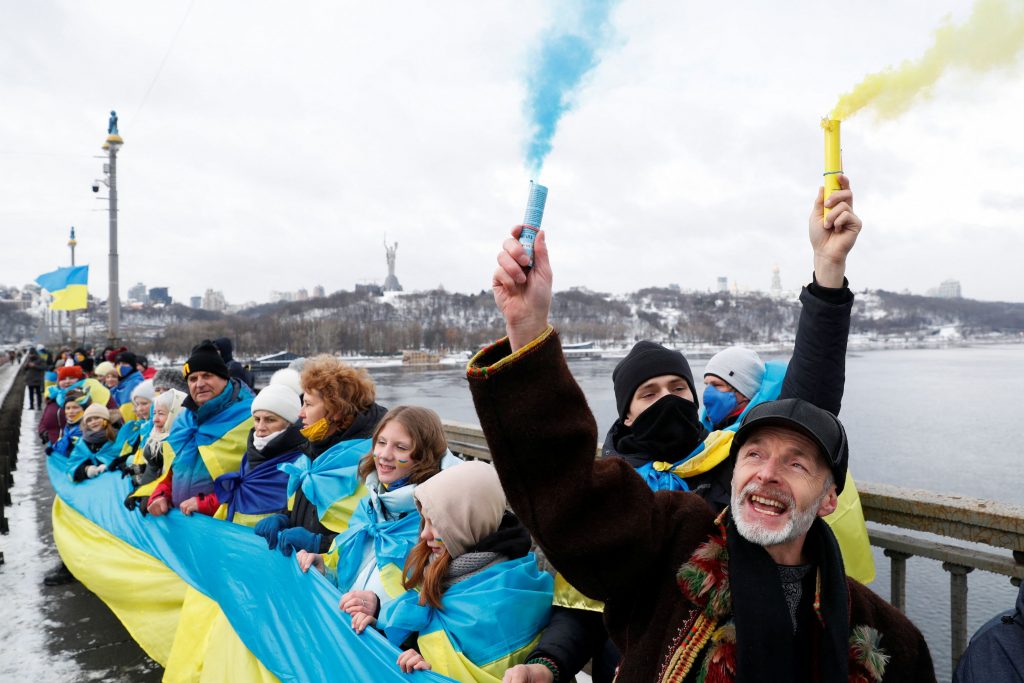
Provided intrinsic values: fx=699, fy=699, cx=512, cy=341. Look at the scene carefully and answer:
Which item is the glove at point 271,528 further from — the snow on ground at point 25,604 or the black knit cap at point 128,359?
the black knit cap at point 128,359

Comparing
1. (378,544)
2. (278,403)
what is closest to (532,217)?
(378,544)

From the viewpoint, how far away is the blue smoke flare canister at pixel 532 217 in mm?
1401

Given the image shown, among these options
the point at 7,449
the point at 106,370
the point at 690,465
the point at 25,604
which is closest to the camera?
the point at 690,465

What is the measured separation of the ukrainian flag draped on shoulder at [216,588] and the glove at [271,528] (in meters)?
0.05

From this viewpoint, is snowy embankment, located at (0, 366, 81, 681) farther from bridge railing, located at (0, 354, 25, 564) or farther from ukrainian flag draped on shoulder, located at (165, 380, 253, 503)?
ukrainian flag draped on shoulder, located at (165, 380, 253, 503)

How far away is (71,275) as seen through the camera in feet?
57.6

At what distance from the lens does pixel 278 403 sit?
418 cm

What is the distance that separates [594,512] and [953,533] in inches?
71.2

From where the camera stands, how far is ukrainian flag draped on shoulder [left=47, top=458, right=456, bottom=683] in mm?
2717

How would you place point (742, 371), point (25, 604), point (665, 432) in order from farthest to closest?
1. point (25, 604)
2. point (742, 371)
3. point (665, 432)

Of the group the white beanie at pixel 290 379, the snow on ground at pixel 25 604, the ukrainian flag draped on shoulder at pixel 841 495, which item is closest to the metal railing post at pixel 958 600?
the ukrainian flag draped on shoulder at pixel 841 495

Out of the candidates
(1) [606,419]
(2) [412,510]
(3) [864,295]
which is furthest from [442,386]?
(3) [864,295]

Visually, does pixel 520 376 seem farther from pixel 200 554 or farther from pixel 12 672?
pixel 12 672

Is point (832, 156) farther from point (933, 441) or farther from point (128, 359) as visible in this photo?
point (933, 441)
